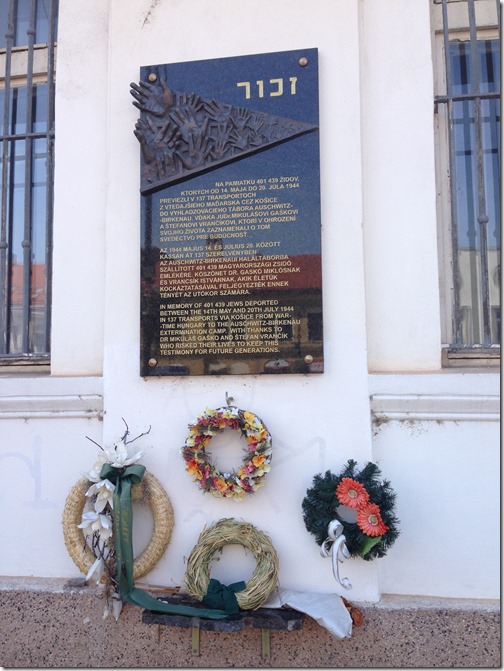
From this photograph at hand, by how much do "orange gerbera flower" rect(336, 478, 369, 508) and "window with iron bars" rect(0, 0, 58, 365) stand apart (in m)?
1.99

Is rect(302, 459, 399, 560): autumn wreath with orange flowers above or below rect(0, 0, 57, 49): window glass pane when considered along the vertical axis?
below

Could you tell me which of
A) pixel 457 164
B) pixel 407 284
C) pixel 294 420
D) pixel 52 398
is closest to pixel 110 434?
pixel 52 398

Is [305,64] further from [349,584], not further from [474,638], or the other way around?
[474,638]

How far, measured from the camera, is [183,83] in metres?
3.53

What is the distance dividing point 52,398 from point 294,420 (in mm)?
1397

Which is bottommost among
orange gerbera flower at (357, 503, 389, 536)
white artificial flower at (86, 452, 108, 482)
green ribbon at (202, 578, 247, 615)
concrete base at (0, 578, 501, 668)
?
concrete base at (0, 578, 501, 668)

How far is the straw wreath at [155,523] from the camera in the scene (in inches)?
127

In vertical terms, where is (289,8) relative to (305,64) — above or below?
above

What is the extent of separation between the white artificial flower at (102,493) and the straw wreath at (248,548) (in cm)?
52

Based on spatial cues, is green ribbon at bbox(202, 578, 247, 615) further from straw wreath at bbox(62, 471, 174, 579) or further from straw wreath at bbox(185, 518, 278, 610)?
straw wreath at bbox(62, 471, 174, 579)

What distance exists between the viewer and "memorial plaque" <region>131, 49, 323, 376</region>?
3309 millimetres

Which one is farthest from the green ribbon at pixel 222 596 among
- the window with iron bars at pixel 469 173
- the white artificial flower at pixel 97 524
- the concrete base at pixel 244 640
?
the window with iron bars at pixel 469 173

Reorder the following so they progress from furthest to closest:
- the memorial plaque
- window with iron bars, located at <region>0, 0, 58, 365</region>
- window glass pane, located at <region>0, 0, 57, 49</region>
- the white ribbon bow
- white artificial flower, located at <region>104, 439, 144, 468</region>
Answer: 1. window glass pane, located at <region>0, 0, 57, 49</region>
2. window with iron bars, located at <region>0, 0, 58, 365</region>
3. the memorial plaque
4. white artificial flower, located at <region>104, 439, 144, 468</region>
5. the white ribbon bow

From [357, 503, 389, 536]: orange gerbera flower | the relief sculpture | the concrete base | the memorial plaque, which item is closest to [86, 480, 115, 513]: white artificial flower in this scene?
the concrete base
